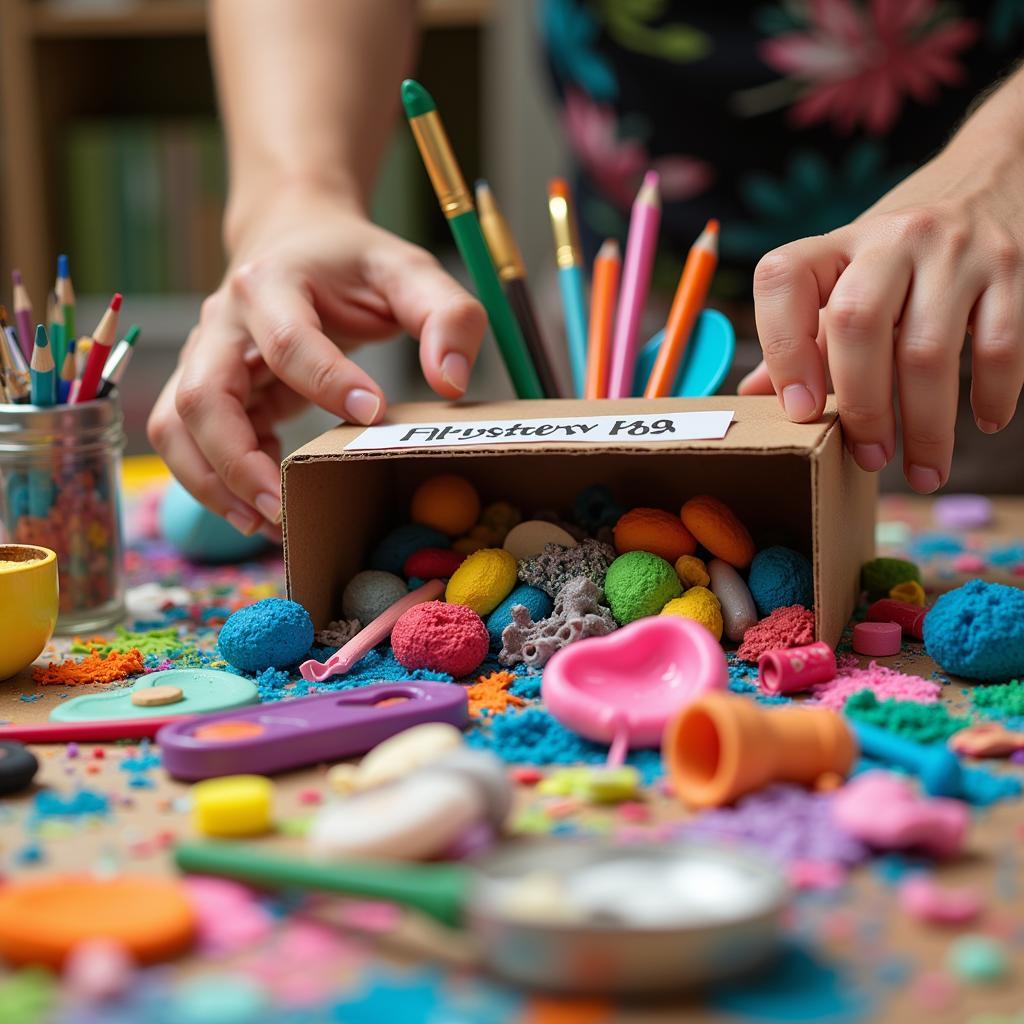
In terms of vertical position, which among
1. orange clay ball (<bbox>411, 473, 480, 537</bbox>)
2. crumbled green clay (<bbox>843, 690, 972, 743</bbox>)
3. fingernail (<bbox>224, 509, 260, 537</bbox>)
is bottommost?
crumbled green clay (<bbox>843, 690, 972, 743</bbox>)

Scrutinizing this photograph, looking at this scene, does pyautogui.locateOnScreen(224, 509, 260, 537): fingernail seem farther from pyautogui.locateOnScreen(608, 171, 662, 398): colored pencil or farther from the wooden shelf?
the wooden shelf

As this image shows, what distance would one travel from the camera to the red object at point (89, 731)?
0.58 m

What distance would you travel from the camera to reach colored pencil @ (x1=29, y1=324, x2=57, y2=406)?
2.45 feet

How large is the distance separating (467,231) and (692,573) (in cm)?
27

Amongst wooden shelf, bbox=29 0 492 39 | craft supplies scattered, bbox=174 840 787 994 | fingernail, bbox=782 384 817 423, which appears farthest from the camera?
wooden shelf, bbox=29 0 492 39

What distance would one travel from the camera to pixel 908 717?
1.89 ft

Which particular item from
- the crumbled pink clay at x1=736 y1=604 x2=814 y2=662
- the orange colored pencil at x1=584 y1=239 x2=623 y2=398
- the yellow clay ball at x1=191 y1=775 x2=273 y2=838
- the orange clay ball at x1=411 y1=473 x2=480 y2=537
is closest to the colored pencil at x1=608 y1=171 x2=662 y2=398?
the orange colored pencil at x1=584 y1=239 x2=623 y2=398

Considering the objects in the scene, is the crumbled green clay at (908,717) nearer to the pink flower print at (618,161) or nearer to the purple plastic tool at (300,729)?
the purple plastic tool at (300,729)

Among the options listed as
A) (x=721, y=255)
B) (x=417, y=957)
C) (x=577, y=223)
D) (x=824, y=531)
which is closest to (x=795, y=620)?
(x=824, y=531)

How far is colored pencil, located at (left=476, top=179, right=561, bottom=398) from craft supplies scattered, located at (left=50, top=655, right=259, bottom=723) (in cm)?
34

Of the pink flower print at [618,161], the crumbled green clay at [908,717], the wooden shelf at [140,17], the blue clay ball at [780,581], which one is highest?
the wooden shelf at [140,17]

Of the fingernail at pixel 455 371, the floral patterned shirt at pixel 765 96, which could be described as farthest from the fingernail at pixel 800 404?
the floral patterned shirt at pixel 765 96

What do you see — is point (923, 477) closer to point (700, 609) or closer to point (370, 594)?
point (700, 609)

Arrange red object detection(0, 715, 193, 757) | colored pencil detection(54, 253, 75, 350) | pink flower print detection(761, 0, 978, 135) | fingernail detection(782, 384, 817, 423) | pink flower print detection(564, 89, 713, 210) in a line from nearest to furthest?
red object detection(0, 715, 193, 757) < fingernail detection(782, 384, 817, 423) < colored pencil detection(54, 253, 75, 350) < pink flower print detection(761, 0, 978, 135) < pink flower print detection(564, 89, 713, 210)
